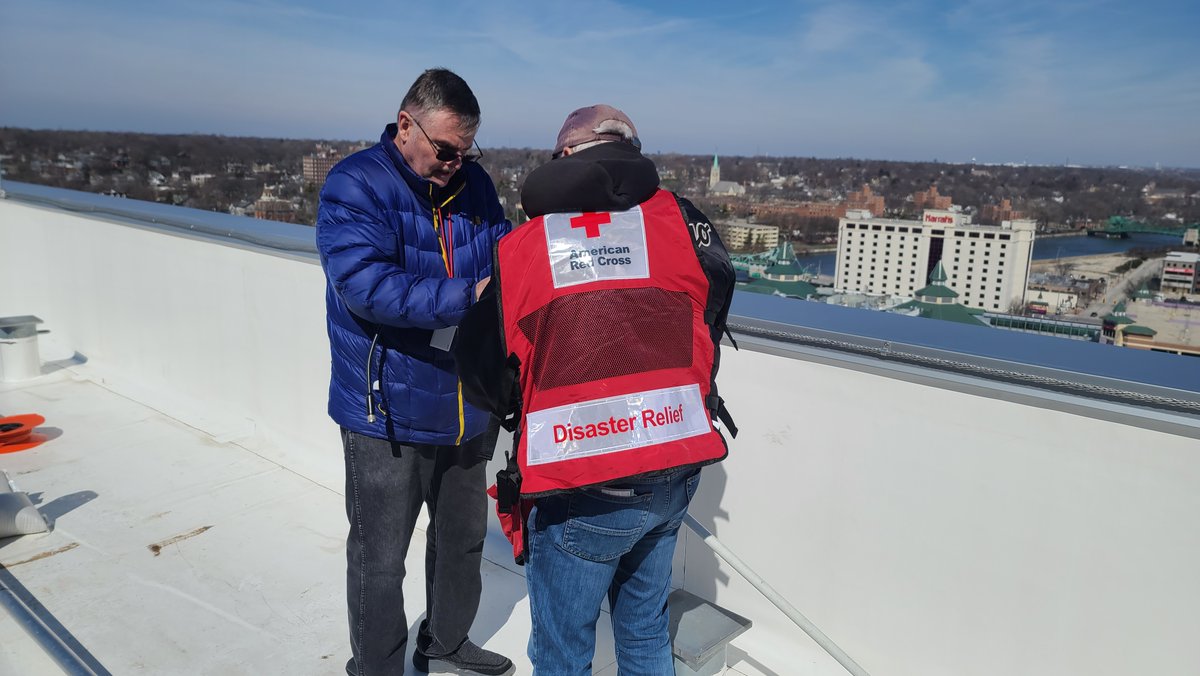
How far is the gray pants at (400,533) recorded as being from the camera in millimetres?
1905

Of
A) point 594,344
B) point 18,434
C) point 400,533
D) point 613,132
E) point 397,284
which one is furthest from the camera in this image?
point 18,434

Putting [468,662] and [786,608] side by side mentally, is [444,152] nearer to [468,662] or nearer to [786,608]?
Result: [786,608]

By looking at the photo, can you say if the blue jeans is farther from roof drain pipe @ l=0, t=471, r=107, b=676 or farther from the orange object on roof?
the orange object on roof

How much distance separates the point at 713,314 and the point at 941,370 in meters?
0.72

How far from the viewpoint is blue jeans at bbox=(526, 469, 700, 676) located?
144 cm

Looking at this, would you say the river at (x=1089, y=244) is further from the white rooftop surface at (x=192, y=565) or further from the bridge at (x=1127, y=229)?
the white rooftop surface at (x=192, y=565)

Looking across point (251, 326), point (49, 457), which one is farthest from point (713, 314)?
point (49, 457)

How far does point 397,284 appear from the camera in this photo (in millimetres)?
1653

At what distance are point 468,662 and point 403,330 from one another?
3.24ft

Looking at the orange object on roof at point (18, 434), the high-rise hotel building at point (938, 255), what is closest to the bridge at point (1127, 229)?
the high-rise hotel building at point (938, 255)

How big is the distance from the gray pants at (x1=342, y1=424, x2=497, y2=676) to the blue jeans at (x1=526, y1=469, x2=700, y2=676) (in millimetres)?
328

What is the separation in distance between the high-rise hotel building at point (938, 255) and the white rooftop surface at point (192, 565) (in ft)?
3.83

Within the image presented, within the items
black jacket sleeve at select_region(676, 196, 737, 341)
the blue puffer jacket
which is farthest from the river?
the blue puffer jacket

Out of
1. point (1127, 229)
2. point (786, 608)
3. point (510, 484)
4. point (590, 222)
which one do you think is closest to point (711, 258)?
point (590, 222)
